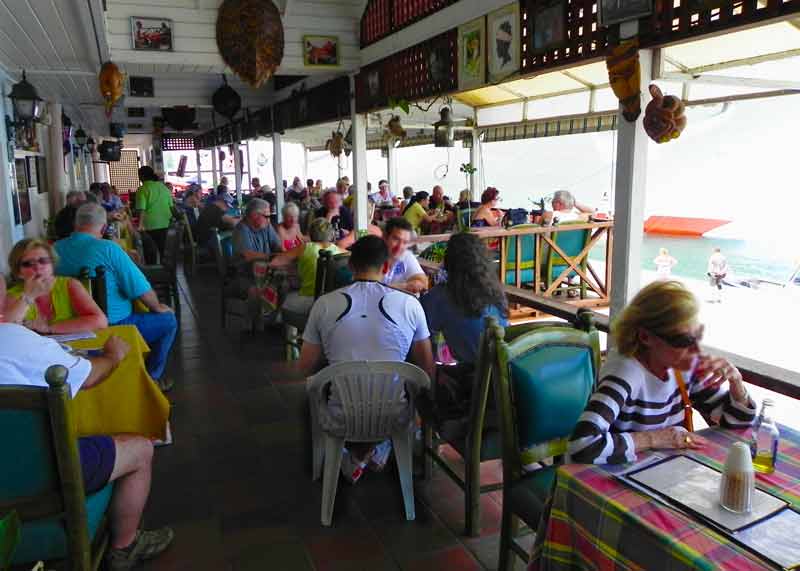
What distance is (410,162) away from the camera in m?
20.1

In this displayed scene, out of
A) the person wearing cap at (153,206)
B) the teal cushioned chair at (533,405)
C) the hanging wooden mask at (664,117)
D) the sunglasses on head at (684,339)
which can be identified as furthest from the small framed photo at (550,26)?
the person wearing cap at (153,206)

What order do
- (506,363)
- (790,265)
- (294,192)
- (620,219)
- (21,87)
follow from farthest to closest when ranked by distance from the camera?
(790,265) → (294,192) → (21,87) → (620,219) → (506,363)

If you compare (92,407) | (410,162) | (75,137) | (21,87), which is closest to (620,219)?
(92,407)

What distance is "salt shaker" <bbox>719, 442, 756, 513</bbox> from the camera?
1.26 m

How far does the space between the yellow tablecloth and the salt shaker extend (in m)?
2.09

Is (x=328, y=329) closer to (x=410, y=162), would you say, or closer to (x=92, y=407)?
(x=92, y=407)

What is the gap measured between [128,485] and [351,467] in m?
0.92

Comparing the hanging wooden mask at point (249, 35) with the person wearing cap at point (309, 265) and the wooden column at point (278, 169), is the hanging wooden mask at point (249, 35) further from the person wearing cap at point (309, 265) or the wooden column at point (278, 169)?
the wooden column at point (278, 169)

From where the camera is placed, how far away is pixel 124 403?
8.28 ft

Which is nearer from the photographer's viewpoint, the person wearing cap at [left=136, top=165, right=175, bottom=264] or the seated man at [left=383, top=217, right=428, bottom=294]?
the seated man at [left=383, top=217, right=428, bottom=294]

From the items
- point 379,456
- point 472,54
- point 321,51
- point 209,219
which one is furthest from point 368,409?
point 209,219

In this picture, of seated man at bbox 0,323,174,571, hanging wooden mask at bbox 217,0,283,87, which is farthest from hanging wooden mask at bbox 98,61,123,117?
seated man at bbox 0,323,174,571

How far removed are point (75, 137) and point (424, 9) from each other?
10868 mm

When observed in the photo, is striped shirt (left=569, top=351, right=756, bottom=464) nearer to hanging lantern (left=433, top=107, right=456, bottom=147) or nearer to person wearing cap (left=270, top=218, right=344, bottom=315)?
person wearing cap (left=270, top=218, right=344, bottom=315)
